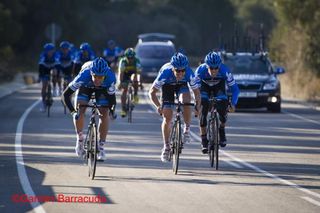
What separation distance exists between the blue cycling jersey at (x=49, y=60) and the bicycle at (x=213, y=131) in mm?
12542

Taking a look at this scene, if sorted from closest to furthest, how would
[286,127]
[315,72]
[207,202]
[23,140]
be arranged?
[207,202] < [23,140] < [286,127] < [315,72]

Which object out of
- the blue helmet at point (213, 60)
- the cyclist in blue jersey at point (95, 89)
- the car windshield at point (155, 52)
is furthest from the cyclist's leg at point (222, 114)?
the car windshield at point (155, 52)

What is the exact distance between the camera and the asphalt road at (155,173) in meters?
12.7

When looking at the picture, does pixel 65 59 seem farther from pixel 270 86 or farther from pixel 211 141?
pixel 211 141

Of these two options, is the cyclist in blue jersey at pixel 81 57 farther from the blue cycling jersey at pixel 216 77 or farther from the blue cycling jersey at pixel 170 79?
the blue cycling jersey at pixel 170 79

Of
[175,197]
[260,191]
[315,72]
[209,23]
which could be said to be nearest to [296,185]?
[260,191]

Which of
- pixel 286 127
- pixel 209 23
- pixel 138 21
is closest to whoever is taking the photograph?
pixel 286 127

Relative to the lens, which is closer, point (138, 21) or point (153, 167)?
point (153, 167)

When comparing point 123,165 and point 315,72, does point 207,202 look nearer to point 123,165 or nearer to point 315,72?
point 123,165

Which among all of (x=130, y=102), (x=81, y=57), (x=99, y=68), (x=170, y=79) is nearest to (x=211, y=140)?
(x=170, y=79)

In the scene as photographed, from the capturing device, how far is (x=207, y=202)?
12.8 m

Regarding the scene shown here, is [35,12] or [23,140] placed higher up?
[35,12]

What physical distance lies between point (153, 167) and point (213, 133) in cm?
109

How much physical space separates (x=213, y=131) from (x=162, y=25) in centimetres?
7900
